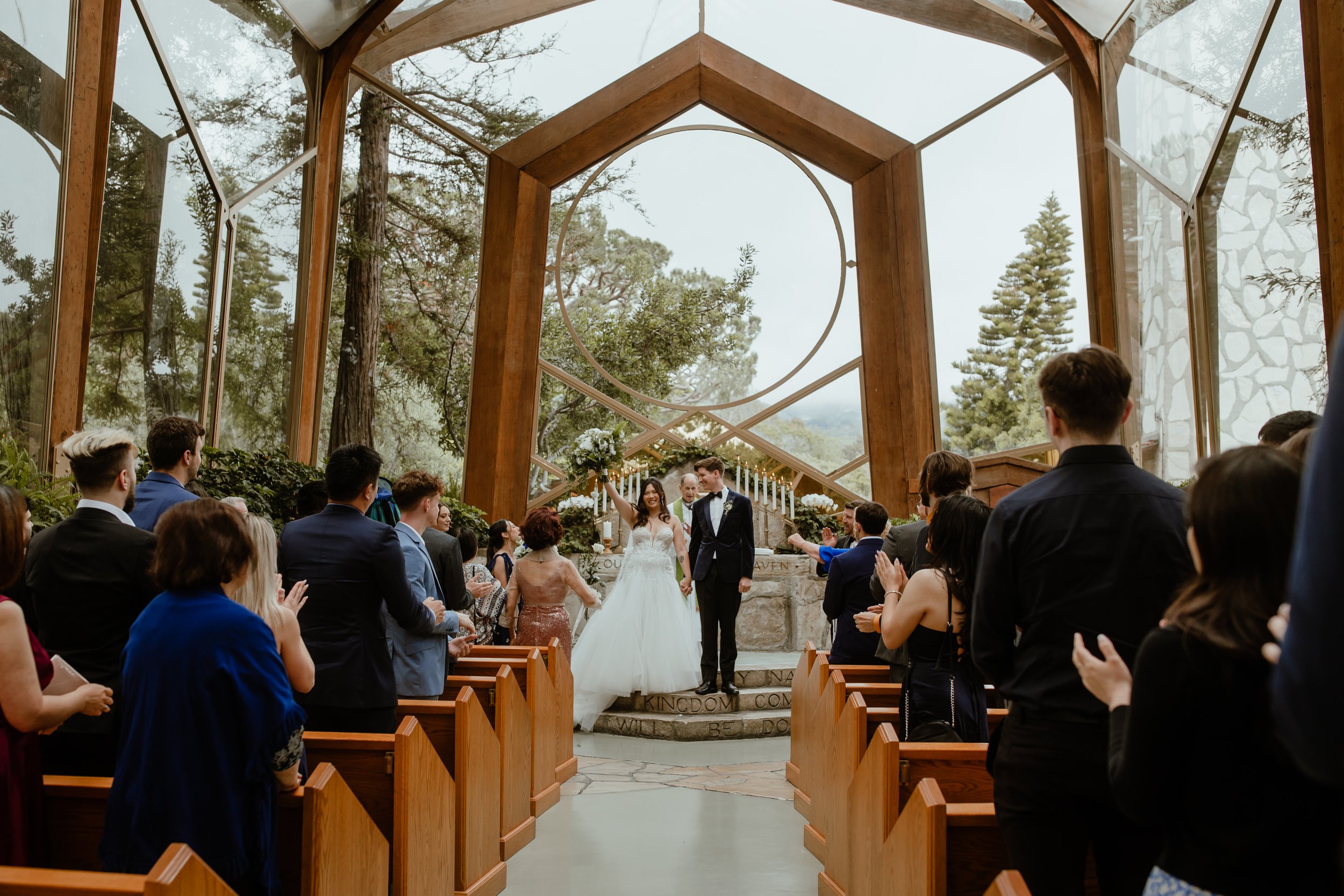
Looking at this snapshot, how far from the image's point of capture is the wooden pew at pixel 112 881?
1.50 metres

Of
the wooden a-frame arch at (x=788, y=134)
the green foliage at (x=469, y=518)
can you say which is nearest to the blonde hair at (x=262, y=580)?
the green foliage at (x=469, y=518)

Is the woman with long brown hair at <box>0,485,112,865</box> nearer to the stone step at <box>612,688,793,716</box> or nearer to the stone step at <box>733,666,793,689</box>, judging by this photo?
the stone step at <box>612,688,793,716</box>

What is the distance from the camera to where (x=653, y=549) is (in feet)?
22.6

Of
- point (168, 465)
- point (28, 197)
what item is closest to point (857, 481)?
point (28, 197)

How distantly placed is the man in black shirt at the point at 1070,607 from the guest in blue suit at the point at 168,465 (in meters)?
2.41

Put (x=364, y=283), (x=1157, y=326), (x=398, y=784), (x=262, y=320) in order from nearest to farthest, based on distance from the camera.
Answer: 1. (x=398, y=784)
2. (x=1157, y=326)
3. (x=262, y=320)
4. (x=364, y=283)

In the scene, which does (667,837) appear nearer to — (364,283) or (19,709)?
(19,709)

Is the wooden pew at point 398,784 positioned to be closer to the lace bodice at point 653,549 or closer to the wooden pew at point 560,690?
the wooden pew at point 560,690

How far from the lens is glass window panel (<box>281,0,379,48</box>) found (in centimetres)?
711

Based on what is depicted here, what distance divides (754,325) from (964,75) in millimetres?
2979

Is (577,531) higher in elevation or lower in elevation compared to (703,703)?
higher

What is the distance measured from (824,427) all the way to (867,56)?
3.43 meters

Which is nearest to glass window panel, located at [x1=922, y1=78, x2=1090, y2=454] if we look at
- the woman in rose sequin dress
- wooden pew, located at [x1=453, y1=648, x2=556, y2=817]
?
Answer: the woman in rose sequin dress

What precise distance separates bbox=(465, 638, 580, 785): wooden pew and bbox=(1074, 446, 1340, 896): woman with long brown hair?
3.71 metres
